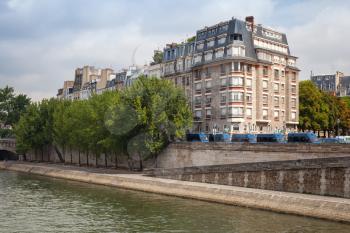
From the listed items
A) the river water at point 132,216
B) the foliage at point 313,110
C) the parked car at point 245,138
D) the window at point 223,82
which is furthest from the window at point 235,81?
the river water at point 132,216

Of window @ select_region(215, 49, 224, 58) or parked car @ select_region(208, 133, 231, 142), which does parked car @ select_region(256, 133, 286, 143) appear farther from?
window @ select_region(215, 49, 224, 58)

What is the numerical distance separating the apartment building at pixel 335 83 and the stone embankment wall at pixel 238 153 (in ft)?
346

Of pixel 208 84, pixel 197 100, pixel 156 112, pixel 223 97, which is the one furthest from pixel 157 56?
pixel 156 112

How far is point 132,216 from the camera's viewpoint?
113ft

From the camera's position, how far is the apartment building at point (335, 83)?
497 ft

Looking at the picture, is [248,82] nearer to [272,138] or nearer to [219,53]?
[219,53]

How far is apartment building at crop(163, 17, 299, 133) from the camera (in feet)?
223

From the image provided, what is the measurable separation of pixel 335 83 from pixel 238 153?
12476 cm

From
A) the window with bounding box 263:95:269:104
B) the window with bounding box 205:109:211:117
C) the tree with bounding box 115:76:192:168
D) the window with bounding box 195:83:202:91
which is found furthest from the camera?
the window with bounding box 195:83:202:91

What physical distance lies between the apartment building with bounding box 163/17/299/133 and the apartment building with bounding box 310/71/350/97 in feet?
265

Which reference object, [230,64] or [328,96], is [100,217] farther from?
[328,96]

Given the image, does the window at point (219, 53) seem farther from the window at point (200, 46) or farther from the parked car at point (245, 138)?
the parked car at point (245, 138)

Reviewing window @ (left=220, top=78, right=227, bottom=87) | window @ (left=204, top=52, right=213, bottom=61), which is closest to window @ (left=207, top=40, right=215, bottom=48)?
window @ (left=204, top=52, right=213, bottom=61)

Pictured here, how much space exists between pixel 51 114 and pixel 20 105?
123ft
